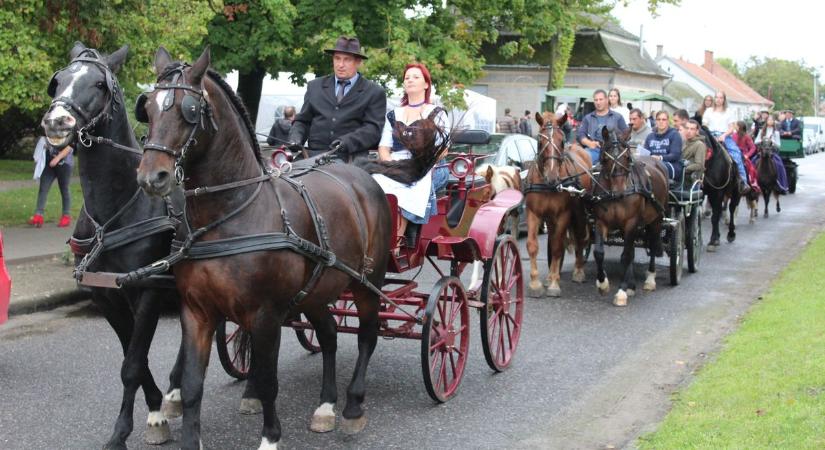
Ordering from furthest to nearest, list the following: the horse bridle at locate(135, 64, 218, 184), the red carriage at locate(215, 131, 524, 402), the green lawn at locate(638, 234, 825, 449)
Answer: the red carriage at locate(215, 131, 524, 402) < the green lawn at locate(638, 234, 825, 449) < the horse bridle at locate(135, 64, 218, 184)

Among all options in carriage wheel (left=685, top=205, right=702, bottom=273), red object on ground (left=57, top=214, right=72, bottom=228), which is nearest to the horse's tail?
carriage wheel (left=685, top=205, right=702, bottom=273)

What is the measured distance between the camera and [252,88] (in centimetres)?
2320

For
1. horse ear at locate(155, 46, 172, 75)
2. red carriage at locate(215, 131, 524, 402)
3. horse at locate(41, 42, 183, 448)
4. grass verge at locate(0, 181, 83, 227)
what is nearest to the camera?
horse ear at locate(155, 46, 172, 75)

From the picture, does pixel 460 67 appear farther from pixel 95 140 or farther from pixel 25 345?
pixel 95 140

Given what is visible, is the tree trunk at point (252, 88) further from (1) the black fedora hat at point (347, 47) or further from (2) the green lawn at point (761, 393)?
(1) the black fedora hat at point (347, 47)

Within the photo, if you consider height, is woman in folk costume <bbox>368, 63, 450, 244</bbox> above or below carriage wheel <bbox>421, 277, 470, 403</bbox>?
above

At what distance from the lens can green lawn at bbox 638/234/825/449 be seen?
5.73m

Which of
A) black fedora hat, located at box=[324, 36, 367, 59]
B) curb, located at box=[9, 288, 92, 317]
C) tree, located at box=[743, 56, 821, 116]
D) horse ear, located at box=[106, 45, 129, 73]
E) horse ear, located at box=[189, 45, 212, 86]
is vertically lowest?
curb, located at box=[9, 288, 92, 317]

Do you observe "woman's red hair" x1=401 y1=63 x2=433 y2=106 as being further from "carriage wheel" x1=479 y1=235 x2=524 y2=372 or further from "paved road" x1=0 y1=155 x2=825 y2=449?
"paved road" x1=0 y1=155 x2=825 y2=449

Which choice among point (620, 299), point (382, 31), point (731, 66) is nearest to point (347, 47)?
point (620, 299)

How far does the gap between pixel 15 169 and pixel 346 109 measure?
18.0 m

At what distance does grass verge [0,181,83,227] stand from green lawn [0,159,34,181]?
2.06 meters

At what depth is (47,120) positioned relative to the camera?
529 cm

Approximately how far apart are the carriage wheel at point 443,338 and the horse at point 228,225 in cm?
109
